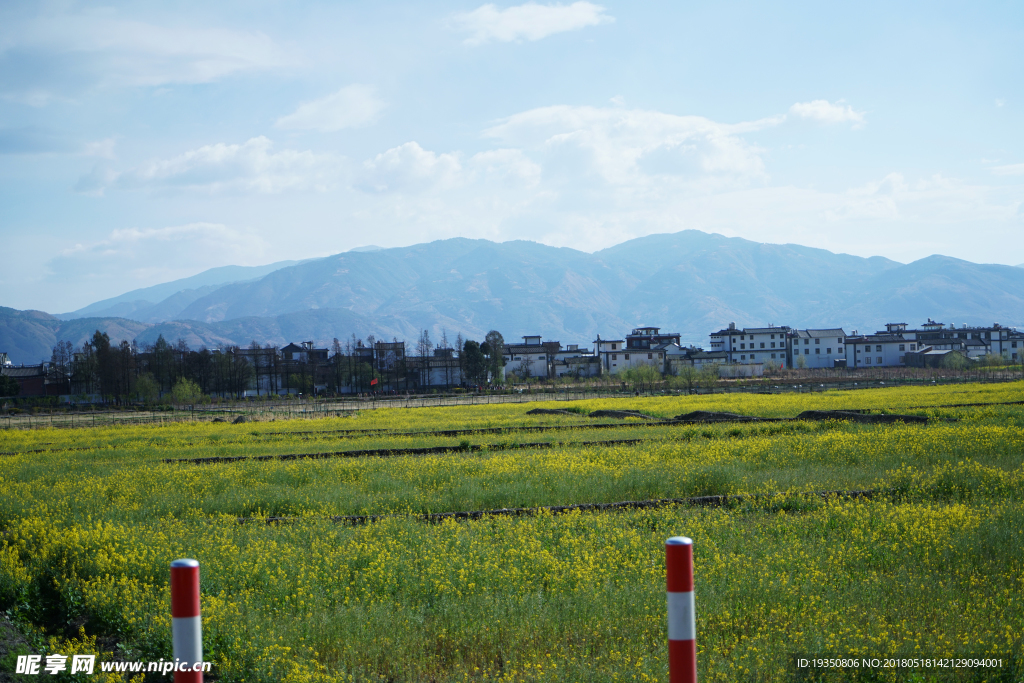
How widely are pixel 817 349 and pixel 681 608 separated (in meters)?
154

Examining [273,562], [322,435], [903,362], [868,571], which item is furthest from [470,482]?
[903,362]

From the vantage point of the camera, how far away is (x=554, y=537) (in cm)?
1116

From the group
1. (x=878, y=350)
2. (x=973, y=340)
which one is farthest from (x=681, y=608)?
(x=973, y=340)

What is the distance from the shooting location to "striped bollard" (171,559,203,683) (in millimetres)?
3771

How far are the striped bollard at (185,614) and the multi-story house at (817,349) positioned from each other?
149339 mm

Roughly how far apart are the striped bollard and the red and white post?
8.61ft

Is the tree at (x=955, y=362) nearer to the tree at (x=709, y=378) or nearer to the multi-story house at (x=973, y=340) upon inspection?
the multi-story house at (x=973, y=340)

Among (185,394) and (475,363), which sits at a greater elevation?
(475,363)

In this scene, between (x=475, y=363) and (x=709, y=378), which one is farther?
(x=475, y=363)

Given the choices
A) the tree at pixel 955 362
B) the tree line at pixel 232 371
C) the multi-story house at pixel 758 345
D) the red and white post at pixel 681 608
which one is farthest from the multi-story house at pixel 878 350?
the red and white post at pixel 681 608

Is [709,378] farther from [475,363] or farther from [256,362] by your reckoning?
[256,362]

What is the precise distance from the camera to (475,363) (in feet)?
404

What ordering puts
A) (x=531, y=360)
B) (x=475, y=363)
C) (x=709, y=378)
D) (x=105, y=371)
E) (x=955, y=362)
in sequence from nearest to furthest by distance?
1. (x=709, y=378)
2. (x=955, y=362)
3. (x=105, y=371)
4. (x=475, y=363)
5. (x=531, y=360)

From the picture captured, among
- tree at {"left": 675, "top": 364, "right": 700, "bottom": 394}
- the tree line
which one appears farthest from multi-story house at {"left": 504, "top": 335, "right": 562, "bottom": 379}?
tree at {"left": 675, "top": 364, "right": 700, "bottom": 394}
